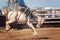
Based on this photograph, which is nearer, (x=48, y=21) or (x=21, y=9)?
(x=21, y=9)

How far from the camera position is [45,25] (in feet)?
31.5

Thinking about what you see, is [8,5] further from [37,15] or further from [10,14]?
[37,15]

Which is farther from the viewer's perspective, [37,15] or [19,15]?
[37,15]

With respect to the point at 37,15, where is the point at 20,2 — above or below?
above

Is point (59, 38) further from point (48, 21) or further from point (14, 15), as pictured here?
point (48, 21)

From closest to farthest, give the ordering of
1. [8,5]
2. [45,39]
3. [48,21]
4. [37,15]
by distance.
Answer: [45,39] < [8,5] < [37,15] < [48,21]

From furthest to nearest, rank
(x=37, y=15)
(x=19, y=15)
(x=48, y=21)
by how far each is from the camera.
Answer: (x=48, y=21)
(x=37, y=15)
(x=19, y=15)

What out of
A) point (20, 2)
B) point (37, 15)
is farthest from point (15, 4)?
point (37, 15)

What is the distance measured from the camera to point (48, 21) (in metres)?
9.34

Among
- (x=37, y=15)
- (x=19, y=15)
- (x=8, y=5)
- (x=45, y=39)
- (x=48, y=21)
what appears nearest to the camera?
(x=45, y=39)

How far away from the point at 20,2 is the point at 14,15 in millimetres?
442

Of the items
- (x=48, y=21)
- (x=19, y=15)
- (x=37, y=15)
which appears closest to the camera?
(x=19, y=15)

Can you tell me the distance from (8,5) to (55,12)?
6.07ft

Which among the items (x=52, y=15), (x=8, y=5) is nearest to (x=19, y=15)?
(x=8, y=5)
